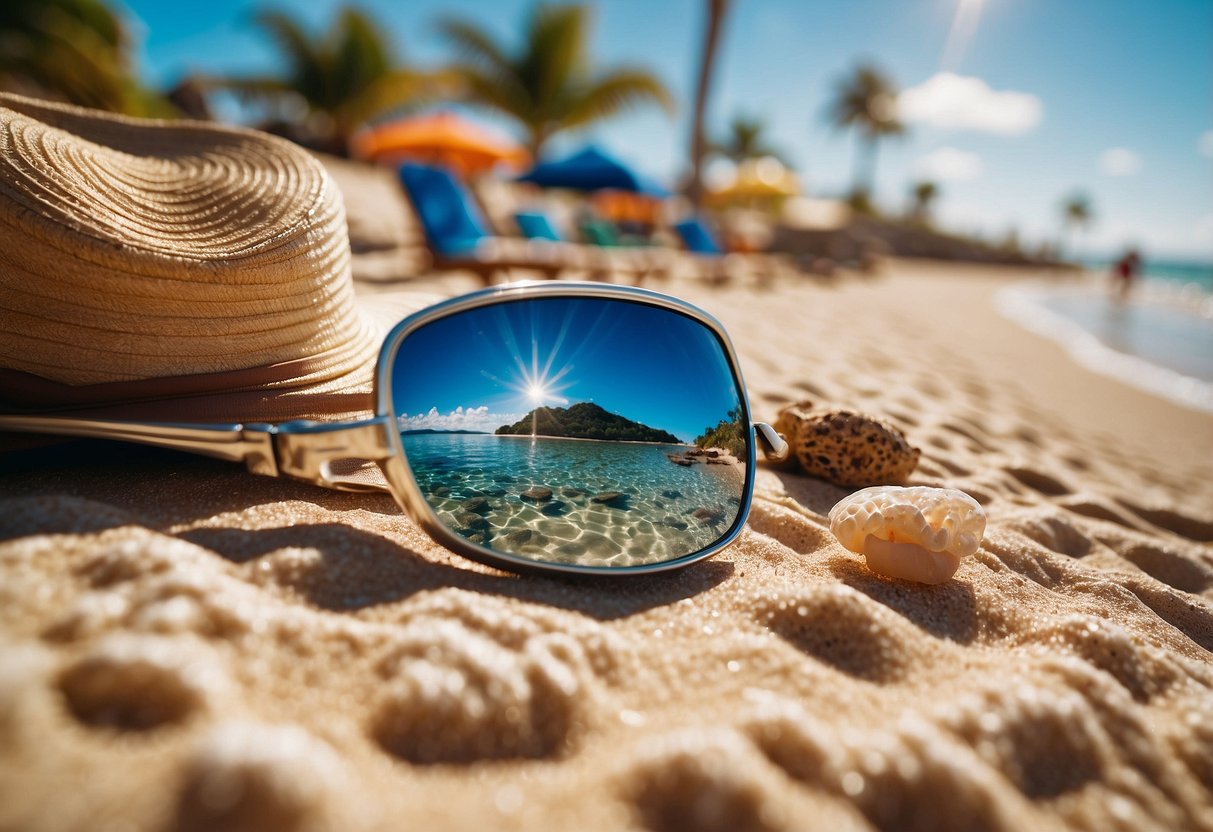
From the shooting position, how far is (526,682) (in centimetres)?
78

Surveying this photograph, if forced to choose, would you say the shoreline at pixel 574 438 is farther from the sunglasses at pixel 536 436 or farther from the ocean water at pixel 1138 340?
the ocean water at pixel 1138 340

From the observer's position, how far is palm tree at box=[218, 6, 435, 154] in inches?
688

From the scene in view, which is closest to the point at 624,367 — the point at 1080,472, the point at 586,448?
the point at 586,448

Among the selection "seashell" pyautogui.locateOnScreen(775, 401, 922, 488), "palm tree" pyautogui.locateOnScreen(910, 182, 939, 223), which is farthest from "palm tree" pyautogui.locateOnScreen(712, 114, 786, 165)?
"seashell" pyautogui.locateOnScreen(775, 401, 922, 488)

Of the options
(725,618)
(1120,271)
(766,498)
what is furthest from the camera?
(1120,271)

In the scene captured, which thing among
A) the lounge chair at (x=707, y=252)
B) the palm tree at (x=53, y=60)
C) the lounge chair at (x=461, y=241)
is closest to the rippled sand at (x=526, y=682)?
the lounge chair at (x=461, y=241)

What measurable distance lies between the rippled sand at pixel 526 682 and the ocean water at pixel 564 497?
72 millimetres

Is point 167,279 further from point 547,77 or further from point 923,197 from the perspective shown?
point 923,197

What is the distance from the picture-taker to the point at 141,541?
2.84 feet

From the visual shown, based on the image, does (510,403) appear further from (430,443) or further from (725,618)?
(725,618)

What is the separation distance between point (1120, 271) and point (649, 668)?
25.1 m

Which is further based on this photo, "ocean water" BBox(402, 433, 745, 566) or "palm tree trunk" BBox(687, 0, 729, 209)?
"palm tree trunk" BBox(687, 0, 729, 209)

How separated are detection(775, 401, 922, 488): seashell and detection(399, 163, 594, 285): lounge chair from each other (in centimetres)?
426

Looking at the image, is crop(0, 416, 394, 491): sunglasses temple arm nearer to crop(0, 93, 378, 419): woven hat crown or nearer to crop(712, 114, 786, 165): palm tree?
crop(0, 93, 378, 419): woven hat crown
